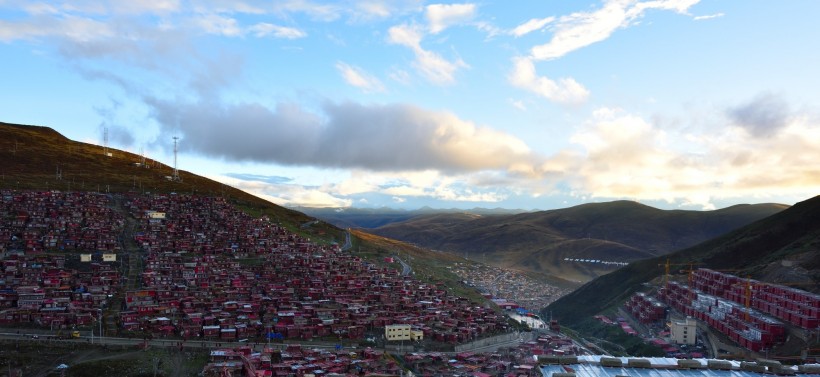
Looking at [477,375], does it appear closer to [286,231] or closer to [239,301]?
[239,301]

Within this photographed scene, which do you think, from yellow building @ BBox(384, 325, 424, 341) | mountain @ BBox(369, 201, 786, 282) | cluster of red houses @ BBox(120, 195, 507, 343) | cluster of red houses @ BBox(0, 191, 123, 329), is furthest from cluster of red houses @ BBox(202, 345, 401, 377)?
mountain @ BBox(369, 201, 786, 282)

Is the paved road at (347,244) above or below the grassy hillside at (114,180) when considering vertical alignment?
below

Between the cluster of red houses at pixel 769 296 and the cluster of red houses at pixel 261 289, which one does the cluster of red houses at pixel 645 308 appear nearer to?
the cluster of red houses at pixel 769 296

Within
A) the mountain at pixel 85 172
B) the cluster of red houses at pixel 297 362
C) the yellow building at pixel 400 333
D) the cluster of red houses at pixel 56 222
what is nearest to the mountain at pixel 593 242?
the mountain at pixel 85 172

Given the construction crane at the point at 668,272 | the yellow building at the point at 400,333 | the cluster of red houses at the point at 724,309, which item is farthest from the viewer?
the construction crane at the point at 668,272

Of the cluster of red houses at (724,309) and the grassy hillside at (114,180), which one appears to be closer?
the cluster of red houses at (724,309)

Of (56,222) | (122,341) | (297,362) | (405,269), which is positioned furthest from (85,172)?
(297,362)

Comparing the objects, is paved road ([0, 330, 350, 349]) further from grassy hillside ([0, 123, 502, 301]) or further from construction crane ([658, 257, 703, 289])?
construction crane ([658, 257, 703, 289])
